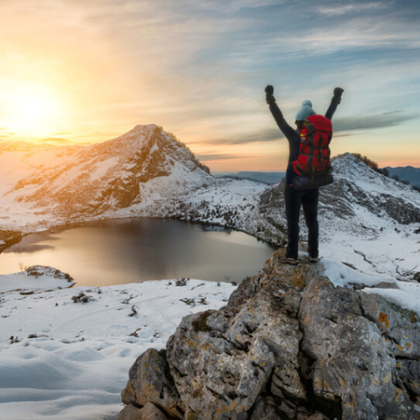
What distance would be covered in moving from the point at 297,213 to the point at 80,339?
1872 centimetres

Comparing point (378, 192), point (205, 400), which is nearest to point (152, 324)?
point (205, 400)

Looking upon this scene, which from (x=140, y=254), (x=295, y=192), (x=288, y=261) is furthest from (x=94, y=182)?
(x=295, y=192)

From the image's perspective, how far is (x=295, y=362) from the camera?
6.39m

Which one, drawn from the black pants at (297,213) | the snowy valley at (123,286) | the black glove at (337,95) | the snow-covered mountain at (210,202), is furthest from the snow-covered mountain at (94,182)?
the black glove at (337,95)

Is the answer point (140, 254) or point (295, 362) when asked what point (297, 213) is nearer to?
point (295, 362)

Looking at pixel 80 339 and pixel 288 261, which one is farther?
pixel 80 339

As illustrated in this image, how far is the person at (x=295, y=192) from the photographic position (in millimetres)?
7188

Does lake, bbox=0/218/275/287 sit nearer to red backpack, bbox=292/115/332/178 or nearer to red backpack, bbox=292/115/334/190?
red backpack, bbox=292/115/334/190

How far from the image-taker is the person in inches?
283

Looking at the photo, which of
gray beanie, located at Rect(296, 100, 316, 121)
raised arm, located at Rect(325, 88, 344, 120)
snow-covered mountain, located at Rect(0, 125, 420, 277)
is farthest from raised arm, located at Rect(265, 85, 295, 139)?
snow-covered mountain, located at Rect(0, 125, 420, 277)

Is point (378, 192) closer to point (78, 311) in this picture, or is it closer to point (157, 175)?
point (78, 311)

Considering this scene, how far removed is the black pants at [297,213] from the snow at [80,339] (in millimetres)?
8487

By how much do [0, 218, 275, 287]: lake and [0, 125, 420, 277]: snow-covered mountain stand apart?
15.1 m

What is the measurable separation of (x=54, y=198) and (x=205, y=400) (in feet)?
559
